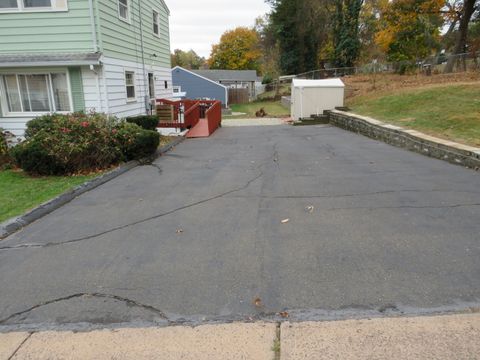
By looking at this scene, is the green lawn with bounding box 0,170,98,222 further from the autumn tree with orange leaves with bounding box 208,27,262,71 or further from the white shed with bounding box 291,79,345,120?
the autumn tree with orange leaves with bounding box 208,27,262,71

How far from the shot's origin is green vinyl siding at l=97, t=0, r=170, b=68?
37.1 ft

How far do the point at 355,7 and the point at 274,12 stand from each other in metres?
13.3

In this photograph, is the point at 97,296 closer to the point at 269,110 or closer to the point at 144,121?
the point at 144,121

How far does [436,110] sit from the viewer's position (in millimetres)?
12234

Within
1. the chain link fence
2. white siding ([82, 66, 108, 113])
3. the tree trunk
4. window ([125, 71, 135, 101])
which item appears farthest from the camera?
the tree trunk

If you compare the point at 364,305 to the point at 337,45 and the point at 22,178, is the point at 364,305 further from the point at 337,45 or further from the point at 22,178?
the point at 337,45

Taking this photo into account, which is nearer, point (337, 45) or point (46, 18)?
point (46, 18)

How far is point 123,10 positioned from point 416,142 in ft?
33.4

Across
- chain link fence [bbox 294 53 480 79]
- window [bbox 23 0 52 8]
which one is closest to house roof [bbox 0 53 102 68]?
window [bbox 23 0 52 8]

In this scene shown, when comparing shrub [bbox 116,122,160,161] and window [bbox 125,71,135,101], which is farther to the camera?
window [bbox 125,71,135,101]

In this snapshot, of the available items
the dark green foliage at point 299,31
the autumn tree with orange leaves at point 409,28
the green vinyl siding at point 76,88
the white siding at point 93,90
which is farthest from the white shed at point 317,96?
the dark green foliage at point 299,31

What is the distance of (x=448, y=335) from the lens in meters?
2.60

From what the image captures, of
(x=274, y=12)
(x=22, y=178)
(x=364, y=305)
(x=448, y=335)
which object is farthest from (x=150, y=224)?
(x=274, y=12)

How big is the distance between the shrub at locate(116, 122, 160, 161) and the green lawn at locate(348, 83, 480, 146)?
24.1 ft
